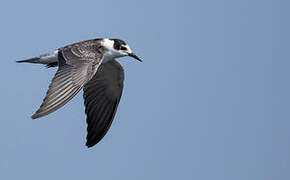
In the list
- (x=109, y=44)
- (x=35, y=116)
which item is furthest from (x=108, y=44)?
(x=35, y=116)

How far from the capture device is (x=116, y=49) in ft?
40.8

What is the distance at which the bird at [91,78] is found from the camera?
9.83 meters

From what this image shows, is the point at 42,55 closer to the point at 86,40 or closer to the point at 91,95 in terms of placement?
the point at 86,40

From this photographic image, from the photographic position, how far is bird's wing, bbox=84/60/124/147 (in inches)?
523

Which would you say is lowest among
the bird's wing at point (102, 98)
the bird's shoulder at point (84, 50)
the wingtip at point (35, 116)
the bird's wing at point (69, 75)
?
the bird's wing at point (102, 98)

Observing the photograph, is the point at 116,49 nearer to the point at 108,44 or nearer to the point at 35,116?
the point at 108,44

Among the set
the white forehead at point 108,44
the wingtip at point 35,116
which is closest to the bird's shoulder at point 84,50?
the white forehead at point 108,44

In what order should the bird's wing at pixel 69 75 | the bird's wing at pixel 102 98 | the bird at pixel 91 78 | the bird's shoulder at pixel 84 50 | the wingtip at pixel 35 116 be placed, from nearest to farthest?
the wingtip at pixel 35 116 → the bird's wing at pixel 69 75 → the bird at pixel 91 78 → the bird's shoulder at pixel 84 50 → the bird's wing at pixel 102 98

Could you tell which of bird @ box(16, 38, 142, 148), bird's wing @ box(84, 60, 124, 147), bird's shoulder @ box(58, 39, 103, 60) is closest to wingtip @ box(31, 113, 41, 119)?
bird @ box(16, 38, 142, 148)

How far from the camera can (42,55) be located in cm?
1233

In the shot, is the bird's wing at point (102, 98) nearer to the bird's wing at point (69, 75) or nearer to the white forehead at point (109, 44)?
the white forehead at point (109, 44)

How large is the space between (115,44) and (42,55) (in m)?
1.49

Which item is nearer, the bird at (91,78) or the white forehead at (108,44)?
the bird at (91,78)

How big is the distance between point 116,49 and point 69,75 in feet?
7.40
